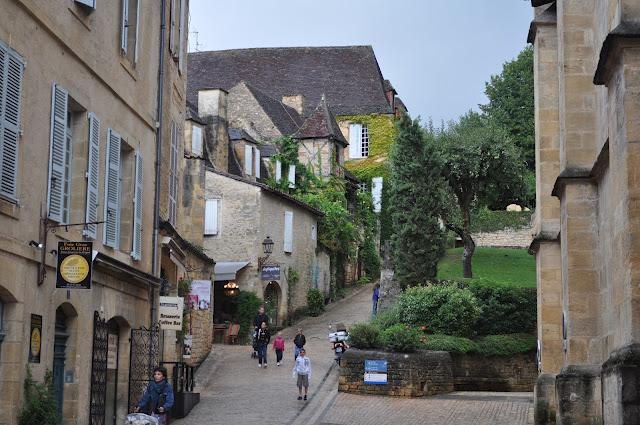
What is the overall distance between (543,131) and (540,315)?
142 inches

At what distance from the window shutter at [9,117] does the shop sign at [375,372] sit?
14.9 metres

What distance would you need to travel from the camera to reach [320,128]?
5081 cm

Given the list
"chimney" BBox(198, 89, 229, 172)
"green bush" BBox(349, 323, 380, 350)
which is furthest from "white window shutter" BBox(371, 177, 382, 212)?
"green bush" BBox(349, 323, 380, 350)

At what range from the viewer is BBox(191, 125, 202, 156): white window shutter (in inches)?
1604

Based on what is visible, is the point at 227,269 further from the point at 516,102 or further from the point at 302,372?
the point at 516,102

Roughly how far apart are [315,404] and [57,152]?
1180 centimetres

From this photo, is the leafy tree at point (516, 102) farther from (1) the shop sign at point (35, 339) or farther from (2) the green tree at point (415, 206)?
(1) the shop sign at point (35, 339)

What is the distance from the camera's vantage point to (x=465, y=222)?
45812mm

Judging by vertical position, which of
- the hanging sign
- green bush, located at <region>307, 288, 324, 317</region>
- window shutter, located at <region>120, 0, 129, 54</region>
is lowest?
the hanging sign

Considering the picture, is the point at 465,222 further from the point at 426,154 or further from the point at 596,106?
the point at 596,106

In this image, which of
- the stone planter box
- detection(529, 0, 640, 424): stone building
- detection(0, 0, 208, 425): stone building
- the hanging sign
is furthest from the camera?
the stone planter box

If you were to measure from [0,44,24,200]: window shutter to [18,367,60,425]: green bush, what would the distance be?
2563 millimetres

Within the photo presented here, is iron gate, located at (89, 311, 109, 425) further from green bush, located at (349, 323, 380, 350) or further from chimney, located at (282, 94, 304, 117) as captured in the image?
chimney, located at (282, 94, 304, 117)

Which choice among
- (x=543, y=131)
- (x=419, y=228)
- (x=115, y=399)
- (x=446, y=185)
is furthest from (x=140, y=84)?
(x=446, y=185)
